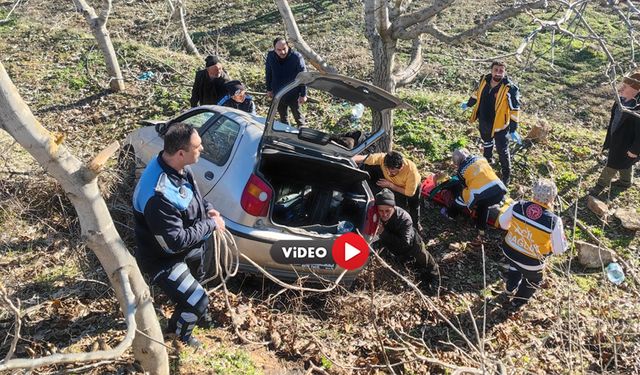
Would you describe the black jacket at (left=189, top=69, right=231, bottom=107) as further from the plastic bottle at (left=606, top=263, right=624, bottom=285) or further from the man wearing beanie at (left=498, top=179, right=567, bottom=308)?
the plastic bottle at (left=606, top=263, right=624, bottom=285)

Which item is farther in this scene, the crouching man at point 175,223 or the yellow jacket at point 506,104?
the yellow jacket at point 506,104

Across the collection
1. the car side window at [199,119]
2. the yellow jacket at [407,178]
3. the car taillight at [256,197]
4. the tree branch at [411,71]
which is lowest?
the yellow jacket at [407,178]

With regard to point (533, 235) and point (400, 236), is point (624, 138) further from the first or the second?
point (400, 236)

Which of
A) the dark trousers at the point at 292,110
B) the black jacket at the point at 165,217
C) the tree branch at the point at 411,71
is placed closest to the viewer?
the black jacket at the point at 165,217

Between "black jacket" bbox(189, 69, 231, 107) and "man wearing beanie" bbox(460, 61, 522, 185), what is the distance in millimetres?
3620

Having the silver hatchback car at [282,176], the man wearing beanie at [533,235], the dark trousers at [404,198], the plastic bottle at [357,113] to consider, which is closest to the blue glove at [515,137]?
the dark trousers at [404,198]

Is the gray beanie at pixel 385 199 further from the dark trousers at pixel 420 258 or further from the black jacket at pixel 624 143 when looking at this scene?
the black jacket at pixel 624 143

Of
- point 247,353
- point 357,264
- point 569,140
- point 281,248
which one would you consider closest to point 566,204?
point 569,140

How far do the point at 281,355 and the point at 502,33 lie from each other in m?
13.9

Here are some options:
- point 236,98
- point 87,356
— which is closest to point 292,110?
point 236,98

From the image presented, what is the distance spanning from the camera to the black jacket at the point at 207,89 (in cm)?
723

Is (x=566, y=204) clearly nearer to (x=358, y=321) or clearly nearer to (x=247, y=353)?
→ (x=358, y=321)

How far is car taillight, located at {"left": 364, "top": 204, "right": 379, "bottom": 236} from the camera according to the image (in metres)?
5.03
